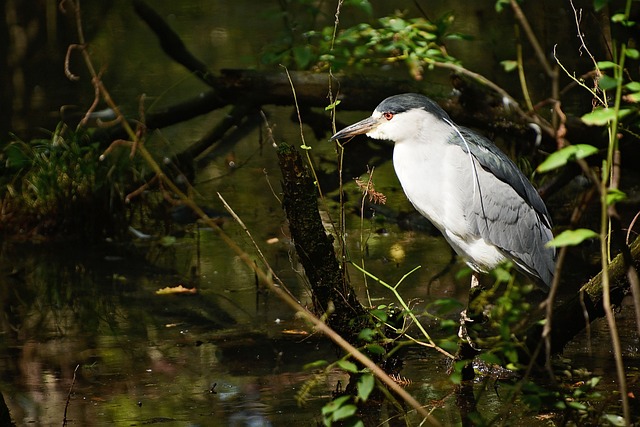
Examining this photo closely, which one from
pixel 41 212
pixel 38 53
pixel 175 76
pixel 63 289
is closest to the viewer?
pixel 63 289

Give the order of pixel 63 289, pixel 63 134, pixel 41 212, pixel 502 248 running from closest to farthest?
pixel 502 248, pixel 63 289, pixel 41 212, pixel 63 134

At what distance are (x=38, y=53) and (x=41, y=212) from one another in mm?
5268

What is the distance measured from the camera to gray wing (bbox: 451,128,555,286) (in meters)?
4.52

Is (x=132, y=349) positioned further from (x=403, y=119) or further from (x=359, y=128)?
(x=403, y=119)

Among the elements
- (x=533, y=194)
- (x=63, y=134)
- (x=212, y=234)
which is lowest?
(x=212, y=234)

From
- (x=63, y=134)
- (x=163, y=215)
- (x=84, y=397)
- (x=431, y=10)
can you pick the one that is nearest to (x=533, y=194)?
(x=84, y=397)

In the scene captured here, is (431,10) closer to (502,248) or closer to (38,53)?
(38,53)

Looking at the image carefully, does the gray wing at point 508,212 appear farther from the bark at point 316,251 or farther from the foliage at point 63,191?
the foliage at point 63,191

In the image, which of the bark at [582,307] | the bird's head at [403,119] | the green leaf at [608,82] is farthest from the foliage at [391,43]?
the green leaf at [608,82]

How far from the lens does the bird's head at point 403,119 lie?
14.6ft

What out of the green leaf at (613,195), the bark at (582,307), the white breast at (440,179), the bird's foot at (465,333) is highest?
the green leaf at (613,195)

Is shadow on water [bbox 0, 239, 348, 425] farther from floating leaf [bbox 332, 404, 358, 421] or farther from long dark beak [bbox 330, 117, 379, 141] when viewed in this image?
floating leaf [bbox 332, 404, 358, 421]

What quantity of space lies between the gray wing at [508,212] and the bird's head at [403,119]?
159 mm

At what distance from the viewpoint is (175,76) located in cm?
1077
